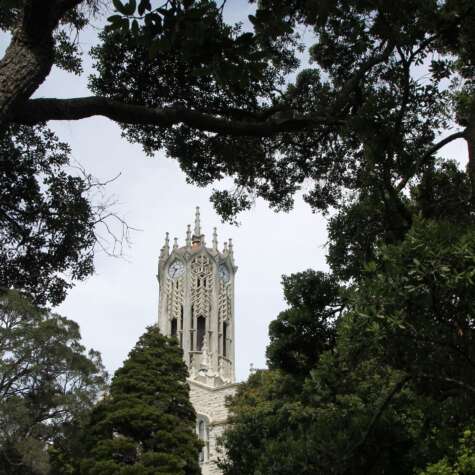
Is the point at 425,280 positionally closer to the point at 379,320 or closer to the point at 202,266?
the point at 379,320

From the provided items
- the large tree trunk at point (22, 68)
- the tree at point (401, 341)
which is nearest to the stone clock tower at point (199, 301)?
the tree at point (401, 341)

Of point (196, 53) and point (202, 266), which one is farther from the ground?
point (202, 266)

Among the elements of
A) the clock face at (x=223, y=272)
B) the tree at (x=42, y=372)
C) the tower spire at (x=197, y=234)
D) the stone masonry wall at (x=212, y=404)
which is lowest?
the tree at (x=42, y=372)

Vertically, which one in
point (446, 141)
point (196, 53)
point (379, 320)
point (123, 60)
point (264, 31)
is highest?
point (123, 60)

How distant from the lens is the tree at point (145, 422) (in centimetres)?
1962

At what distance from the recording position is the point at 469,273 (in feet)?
20.0

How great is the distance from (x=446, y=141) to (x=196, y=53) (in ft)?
13.6

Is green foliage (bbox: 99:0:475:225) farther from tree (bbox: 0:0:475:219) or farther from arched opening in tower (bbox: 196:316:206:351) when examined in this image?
arched opening in tower (bbox: 196:316:206:351)

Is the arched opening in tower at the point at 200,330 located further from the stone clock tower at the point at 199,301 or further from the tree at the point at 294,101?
the tree at the point at 294,101

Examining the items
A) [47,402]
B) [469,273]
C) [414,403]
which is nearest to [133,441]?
[47,402]

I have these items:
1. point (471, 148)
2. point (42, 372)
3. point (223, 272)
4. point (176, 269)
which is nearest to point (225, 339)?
point (223, 272)

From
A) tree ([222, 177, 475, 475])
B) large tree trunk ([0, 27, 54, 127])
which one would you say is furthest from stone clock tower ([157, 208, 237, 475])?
large tree trunk ([0, 27, 54, 127])

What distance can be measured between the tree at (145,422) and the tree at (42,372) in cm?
98

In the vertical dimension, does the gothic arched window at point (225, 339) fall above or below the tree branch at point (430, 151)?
above
